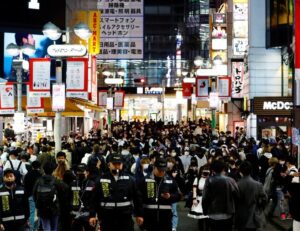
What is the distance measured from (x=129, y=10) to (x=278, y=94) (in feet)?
43.5

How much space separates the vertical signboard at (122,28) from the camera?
27453 millimetres

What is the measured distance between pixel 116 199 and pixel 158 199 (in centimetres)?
94

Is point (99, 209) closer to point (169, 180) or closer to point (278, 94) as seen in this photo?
point (169, 180)

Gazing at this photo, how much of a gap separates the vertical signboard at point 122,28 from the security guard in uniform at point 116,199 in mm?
18342

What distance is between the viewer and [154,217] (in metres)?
10.4

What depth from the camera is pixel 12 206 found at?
34.4 feet

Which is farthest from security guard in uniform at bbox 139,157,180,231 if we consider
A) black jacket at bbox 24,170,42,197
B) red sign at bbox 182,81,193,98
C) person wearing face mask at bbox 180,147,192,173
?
red sign at bbox 182,81,193,98

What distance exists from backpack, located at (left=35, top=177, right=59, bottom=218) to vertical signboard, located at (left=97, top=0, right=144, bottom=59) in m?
17.1

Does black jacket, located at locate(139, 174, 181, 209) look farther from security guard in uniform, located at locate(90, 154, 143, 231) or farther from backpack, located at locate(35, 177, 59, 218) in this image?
backpack, located at locate(35, 177, 59, 218)

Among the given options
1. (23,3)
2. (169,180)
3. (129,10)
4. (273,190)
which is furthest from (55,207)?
(23,3)

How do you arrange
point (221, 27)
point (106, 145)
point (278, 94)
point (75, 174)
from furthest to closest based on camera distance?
point (221, 27)
point (278, 94)
point (106, 145)
point (75, 174)

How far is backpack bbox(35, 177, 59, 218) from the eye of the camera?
1094 cm

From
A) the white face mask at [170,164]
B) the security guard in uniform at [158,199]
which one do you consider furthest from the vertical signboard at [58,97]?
the security guard in uniform at [158,199]

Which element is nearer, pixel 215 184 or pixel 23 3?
pixel 215 184
